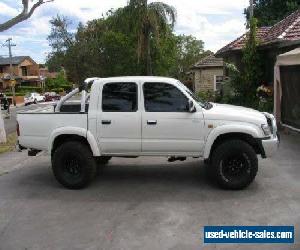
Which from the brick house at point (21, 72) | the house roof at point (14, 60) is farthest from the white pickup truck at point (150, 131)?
the house roof at point (14, 60)

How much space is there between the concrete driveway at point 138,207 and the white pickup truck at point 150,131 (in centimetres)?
44

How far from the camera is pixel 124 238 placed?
18.6 ft

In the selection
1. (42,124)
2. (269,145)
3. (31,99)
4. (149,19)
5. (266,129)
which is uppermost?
(149,19)

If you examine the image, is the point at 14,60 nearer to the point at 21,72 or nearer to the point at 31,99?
the point at 21,72

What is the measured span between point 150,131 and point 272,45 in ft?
36.2

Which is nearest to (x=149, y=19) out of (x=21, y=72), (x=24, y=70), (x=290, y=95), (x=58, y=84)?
(x=290, y=95)

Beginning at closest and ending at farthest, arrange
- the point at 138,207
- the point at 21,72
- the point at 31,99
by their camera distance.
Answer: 1. the point at 138,207
2. the point at 31,99
3. the point at 21,72

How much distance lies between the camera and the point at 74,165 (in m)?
8.04

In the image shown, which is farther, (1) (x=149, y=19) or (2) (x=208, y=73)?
(2) (x=208, y=73)

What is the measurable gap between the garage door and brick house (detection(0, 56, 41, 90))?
71.2 m

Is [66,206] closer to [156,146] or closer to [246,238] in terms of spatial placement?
[156,146]

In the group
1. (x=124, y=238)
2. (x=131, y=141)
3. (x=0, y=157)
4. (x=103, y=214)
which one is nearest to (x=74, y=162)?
(x=131, y=141)

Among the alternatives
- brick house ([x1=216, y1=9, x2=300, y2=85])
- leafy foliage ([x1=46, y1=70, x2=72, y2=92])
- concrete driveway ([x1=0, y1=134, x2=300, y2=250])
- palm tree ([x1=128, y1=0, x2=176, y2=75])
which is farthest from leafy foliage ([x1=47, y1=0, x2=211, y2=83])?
leafy foliage ([x1=46, y1=70, x2=72, y2=92])

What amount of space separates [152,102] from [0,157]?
18.4 ft
